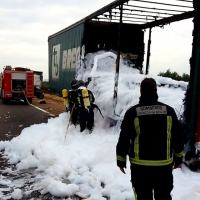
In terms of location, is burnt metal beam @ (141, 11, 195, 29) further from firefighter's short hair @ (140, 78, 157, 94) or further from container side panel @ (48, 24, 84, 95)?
firefighter's short hair @ (140, 78, 157, 94)

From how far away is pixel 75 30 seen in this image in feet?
43.6

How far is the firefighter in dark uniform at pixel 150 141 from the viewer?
3.17 metres

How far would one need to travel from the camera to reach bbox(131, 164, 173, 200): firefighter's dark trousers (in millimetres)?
3234

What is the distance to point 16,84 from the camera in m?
19.8

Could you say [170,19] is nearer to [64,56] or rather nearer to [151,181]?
[64,56]

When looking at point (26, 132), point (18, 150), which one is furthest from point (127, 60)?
point (18, 150)

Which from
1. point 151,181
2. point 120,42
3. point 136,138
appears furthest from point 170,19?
point 151,181

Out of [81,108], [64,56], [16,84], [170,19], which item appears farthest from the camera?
[16,84]

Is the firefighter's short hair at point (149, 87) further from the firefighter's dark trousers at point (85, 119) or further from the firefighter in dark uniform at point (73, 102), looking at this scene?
the firefighter in dark uniform at point (73, 102)

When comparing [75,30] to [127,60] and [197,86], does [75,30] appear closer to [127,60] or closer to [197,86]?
[127,60]

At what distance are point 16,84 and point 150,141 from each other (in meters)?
17.6

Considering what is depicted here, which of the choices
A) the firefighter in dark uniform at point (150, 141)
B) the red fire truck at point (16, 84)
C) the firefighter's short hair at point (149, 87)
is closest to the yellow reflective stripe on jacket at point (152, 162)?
the firefighter in dark uniform at point (150, 141)

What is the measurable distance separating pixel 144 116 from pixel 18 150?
473 centimetres

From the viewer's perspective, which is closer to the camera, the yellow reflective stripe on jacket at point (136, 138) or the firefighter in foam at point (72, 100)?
the yellow reflective stripe on jacket at point (136, 138)
